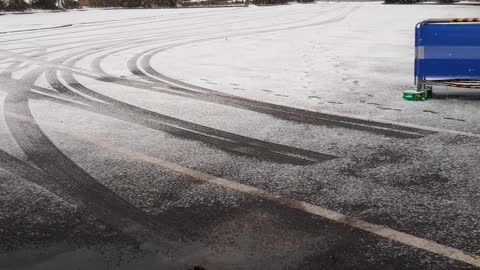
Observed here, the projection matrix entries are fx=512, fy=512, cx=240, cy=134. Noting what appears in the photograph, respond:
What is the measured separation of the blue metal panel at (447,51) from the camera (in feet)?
26.3

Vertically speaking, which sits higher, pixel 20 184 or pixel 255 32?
pixel 255 32

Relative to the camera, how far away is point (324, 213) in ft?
13.6

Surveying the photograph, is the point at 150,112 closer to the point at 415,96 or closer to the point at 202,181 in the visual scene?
the point at 202,181

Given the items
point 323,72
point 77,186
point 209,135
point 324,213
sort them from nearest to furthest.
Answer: point 324,213, point 77,186, point 209,135, point 323,72

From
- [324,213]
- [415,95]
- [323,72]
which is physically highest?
[323,72]

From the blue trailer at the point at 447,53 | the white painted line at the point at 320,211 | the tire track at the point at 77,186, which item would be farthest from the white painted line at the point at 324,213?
the blue trailer at the point at 447,53

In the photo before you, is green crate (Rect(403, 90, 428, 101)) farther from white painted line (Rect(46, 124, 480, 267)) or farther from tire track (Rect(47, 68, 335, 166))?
white painted line (Rect(46, 124, 480, 267))

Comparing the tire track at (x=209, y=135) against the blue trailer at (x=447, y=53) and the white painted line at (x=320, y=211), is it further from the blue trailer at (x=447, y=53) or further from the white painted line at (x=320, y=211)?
the blue trailer at (x=447, y=53)

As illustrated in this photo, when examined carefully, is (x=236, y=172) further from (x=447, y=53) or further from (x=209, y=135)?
(x=447, y=53)

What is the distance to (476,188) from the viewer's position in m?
4.57

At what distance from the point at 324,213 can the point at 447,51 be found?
5.23m

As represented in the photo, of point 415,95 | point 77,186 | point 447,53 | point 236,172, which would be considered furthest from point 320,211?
point 447,53

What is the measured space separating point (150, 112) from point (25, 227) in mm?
3917

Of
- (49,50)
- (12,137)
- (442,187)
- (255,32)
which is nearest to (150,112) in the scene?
(12,137)
